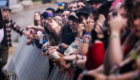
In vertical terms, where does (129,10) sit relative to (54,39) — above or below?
above

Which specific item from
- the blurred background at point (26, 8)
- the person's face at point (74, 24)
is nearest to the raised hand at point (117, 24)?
the person's face at point (74, 24)

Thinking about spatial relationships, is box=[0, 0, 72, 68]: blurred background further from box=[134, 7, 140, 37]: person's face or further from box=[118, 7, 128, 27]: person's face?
box=[134, 7, 140, 37]: person's face

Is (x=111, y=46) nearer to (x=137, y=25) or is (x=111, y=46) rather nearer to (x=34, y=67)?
(x=137, y=25)

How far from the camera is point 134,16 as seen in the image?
245 centimetres

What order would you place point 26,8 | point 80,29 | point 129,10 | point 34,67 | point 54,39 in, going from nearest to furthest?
point 129,10
point 80,29
point 54,39
point 34,67
point 26,8

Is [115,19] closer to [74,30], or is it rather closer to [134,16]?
[134,16]

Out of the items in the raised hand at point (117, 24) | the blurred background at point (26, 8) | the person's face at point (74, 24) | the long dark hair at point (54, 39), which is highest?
the raised hand at point (117, 24)

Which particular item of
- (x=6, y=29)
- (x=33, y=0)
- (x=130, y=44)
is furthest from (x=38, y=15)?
(x=33, y=0)

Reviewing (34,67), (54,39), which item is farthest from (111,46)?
(34,67)

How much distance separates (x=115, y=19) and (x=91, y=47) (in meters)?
0.54

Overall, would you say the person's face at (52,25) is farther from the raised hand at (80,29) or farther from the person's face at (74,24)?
the raised hand at (80,29)

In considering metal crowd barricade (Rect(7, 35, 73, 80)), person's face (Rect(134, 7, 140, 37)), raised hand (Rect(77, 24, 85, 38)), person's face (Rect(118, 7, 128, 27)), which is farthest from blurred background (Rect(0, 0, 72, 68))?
person's face (Rect(134, 7, 140, 37))

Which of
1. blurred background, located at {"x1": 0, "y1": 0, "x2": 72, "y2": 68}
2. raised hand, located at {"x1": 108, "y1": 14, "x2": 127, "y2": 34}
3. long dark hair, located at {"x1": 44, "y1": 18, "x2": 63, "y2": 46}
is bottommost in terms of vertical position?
blurred background, located at {"x1": 0, "y1": 0, "x2": 72, "y2": 68}

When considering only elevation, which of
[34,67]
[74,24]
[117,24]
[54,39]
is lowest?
[34,67]
